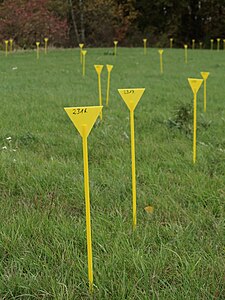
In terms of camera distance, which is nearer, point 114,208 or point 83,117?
point 83,117

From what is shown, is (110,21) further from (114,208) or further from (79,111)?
(79,111)

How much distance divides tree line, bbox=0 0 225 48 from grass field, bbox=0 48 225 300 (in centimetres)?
2254

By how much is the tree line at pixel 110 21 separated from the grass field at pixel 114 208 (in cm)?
2254

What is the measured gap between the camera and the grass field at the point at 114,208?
213 cm

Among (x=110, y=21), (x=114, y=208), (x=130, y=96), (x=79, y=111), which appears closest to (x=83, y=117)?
(x=79, y=111)

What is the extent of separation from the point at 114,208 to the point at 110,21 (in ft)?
104

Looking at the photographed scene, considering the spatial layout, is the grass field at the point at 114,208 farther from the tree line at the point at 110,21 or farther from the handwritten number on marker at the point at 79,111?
the tree line at the point at 110,21

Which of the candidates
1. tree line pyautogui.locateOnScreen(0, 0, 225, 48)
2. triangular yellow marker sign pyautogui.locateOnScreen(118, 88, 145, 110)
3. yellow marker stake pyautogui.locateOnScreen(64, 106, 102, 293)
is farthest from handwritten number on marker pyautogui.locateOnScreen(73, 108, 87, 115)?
tree line pyautogui.locateOnScreen(0, 0, 225, 48)

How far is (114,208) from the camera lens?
118 inches

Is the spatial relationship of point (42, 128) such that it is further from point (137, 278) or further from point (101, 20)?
point (101, 20)

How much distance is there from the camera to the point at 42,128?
559 cm

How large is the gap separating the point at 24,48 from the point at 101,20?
30.1ft

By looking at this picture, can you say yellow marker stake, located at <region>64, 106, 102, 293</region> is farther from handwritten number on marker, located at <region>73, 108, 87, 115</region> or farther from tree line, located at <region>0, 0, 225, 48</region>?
tree line, located at <region>0, 0, 225, 48</region>

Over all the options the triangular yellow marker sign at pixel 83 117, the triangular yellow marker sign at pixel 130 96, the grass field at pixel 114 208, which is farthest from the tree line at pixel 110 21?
the triangular yellow marker sign at pixel 83 117
